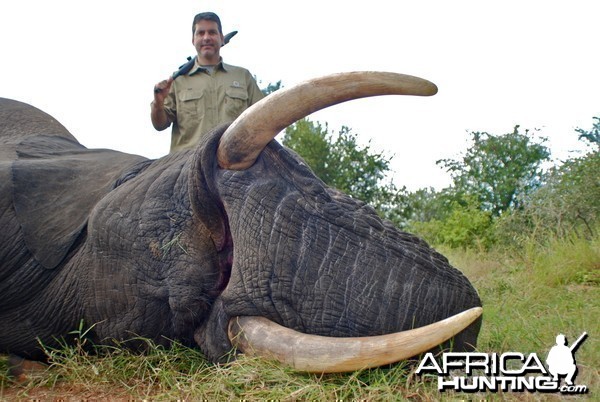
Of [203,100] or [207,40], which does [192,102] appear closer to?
[203,100]

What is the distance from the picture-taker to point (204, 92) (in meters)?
5.99

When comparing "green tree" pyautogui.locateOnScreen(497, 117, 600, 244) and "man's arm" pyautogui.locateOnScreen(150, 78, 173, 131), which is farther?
"green tree" pyautogui.locateOnScreen(497, 117, 600, 244)

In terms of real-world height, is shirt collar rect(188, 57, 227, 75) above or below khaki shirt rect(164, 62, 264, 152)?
above

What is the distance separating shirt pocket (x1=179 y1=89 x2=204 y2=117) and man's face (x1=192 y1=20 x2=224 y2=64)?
303mm

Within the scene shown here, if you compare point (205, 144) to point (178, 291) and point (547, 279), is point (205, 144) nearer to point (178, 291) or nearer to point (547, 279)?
point (178, 291)

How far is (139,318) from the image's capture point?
3.56 meters

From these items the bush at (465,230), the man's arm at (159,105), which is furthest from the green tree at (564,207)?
Answer: the man's arm at (159,105)

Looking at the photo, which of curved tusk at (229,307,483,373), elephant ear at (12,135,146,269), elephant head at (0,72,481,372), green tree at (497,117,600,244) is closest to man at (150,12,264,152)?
elephant ear at (12,135,146,269)

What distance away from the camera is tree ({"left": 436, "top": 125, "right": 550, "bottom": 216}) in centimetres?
1861

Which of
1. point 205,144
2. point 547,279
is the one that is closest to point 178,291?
point 205,144

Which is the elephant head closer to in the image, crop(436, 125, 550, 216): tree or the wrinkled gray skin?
the wrinkled gray skin

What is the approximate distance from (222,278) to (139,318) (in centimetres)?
44

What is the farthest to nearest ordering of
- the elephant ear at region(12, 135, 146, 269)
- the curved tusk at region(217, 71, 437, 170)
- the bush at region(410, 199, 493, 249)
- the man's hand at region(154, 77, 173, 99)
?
the bush at region(410, 199, 493, 249)
the man's hand at region(154, 77, 173, 99)
the elephant ear at region(12, 135, 146, 269)
the curved tusk at region(217, 71, 437, 170)

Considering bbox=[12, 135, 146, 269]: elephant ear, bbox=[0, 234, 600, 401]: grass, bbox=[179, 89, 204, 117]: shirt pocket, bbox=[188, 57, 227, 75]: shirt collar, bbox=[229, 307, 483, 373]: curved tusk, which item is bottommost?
bbox=[0, 234, 600, 401]: grass
